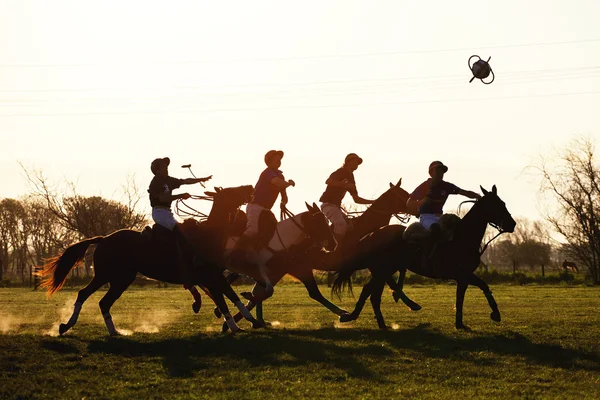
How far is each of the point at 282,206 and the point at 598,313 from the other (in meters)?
9.31

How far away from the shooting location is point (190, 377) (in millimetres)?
10836

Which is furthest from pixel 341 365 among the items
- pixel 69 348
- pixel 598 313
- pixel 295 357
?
pixel 598 313

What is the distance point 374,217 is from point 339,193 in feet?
2.87

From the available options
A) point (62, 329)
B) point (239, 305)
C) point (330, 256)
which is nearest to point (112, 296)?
point (62, 329)

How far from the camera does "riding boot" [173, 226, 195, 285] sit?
51.2 feet

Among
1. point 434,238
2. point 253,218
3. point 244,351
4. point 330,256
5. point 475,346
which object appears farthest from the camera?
point 330,256

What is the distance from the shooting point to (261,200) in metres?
15.9

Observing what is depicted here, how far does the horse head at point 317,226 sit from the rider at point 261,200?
67cm

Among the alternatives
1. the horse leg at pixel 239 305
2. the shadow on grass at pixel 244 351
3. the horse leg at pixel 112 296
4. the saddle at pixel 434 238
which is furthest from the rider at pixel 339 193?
the horse leg at pixel 112 296

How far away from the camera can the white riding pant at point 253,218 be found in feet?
52.3

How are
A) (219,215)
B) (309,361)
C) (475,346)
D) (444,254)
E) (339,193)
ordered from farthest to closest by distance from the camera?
(339,193)
(444,254)
(219,215)
(475,346)
(309,361)

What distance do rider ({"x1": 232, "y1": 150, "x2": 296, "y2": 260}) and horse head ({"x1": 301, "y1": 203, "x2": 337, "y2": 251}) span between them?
667 millimetres

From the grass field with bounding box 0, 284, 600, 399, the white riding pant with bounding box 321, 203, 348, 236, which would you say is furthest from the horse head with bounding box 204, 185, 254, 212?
the grass field with bounding box 0, 284, 600, 399

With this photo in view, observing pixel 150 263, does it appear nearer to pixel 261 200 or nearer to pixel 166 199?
pixel 166 199
